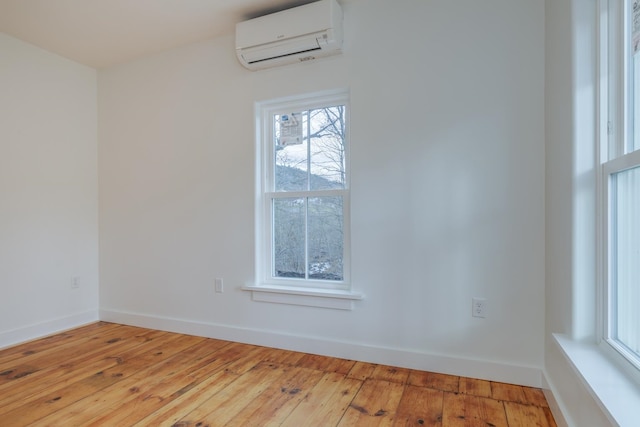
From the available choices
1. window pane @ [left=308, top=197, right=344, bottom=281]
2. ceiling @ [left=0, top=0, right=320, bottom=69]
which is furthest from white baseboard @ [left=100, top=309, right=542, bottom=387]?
ceiling @ [left=0, top=0, right=320, bottom=69]

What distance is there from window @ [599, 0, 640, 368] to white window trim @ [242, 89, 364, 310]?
1.42 meters

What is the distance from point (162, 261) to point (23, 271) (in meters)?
1.10

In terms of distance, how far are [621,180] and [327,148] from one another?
1794mm

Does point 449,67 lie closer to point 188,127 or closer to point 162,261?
point 188,127

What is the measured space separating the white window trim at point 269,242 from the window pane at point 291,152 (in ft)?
0.19

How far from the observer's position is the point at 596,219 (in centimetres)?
153

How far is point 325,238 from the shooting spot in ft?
8.95

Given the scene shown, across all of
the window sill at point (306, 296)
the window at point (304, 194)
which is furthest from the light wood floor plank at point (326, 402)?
the window at point (304, 194)

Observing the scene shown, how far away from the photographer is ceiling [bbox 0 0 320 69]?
2531 mm

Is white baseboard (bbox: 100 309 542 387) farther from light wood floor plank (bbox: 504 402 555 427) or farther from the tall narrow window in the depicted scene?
the tall narrow window

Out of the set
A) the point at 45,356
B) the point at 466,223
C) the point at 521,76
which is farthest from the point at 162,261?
the point at 521,76

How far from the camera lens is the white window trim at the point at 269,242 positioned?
2.61 meters

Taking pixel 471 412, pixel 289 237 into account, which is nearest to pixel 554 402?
pixel 471 412

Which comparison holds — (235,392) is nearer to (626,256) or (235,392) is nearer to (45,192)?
(626,256)
